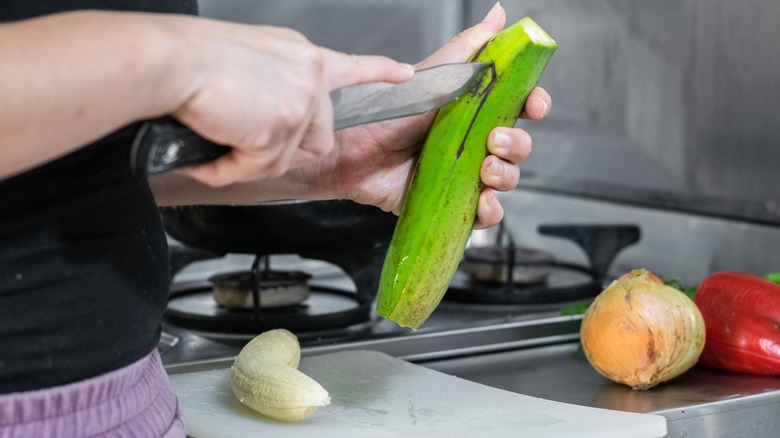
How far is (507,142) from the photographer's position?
2.83 ft

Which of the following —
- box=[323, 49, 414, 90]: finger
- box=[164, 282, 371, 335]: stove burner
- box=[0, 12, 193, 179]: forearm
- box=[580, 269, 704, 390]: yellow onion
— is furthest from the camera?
box=[164, 282, 371, 335]: stove burner

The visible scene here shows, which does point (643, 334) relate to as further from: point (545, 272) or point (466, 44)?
point (545, 272)

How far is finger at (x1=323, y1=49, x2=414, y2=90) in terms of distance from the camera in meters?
0.61

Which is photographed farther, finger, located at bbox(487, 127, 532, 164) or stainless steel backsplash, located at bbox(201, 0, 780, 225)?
stainless steel backsplash, located at bbox(201, 0, 780, 225)

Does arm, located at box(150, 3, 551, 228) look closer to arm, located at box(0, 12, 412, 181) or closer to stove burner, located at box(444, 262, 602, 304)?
arm, located at box(0, 12, 412, 181)

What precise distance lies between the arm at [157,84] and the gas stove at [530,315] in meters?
0.47

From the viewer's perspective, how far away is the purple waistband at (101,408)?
0.59 m

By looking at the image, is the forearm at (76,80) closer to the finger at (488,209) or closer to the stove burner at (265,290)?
the finger at (488,209)

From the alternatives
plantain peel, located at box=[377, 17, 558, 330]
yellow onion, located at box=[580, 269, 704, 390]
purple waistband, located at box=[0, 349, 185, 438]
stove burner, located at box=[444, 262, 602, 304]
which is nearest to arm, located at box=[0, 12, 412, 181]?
purple waistband, located at box=[0, 349, 185, 438]

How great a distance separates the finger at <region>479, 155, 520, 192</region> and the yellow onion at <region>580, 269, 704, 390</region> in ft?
0.57

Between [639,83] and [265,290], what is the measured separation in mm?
Result: 734

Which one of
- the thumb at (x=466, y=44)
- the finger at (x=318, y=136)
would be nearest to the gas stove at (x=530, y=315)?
the thumb at (x=466, y=44)

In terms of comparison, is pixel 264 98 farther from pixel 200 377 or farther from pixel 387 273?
pixel 200 377

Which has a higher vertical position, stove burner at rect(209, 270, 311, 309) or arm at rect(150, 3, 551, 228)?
arm at rect(150, 3, 551, 228)
